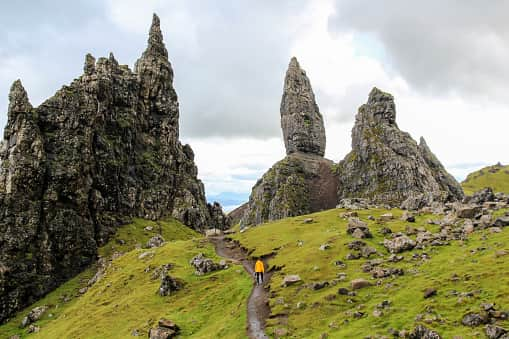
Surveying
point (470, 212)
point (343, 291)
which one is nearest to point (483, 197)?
point (470, 212)

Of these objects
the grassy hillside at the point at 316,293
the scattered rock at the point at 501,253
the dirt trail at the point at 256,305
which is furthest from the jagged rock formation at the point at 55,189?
the scattered rock at the point at 501,253

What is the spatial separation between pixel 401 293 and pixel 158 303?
3853 centimetres

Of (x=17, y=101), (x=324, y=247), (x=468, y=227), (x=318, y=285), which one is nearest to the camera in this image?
(x=318, y=285)

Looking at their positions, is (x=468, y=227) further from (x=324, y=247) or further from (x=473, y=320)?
(x=473, y=320)

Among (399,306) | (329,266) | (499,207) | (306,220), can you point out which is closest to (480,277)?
(399,306)

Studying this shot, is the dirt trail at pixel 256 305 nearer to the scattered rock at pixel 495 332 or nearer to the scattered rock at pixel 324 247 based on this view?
the scattered rock at pixel 324 247

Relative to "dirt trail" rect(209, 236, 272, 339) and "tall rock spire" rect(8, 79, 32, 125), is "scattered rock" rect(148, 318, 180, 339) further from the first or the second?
"tall rock spire" rect(8, 79, 32, 125)

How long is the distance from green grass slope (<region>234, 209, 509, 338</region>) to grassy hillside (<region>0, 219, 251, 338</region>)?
6.46m

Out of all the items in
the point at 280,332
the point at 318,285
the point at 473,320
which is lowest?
the point at 280,332

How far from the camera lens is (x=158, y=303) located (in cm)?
6050

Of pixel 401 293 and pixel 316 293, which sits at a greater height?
pixel 401 293

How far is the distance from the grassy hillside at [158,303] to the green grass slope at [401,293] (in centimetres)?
646

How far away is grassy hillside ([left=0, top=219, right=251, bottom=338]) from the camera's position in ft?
161

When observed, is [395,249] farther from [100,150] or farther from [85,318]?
[100,150]
